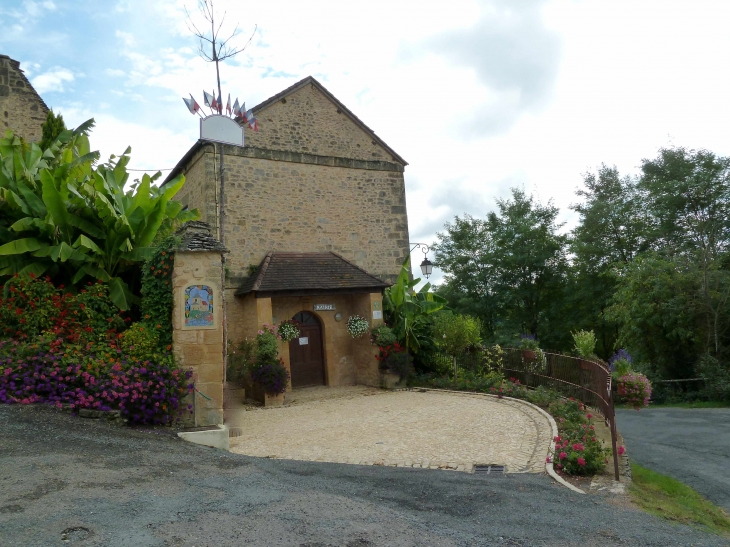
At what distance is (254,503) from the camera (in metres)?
4.78

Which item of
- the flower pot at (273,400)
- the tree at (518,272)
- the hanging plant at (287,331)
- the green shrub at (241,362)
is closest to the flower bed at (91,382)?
the flower pot at (273,400)

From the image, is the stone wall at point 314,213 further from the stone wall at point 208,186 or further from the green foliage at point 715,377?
the green foliage at point 715,377

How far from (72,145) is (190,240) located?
14.0 ft

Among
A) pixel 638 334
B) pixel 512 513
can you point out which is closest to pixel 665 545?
pixel 512 513

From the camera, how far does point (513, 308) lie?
1099 inches

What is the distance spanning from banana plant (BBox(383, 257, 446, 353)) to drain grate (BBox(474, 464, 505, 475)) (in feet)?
23.4

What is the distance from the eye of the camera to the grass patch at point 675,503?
5.66m

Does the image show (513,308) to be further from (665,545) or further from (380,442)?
(665,545)

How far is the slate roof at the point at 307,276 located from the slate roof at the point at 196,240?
4.14 meters

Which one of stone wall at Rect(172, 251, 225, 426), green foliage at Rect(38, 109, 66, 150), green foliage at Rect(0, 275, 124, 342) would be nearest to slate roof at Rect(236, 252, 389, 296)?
green foliage at Rect(0, 275, 124, 342)

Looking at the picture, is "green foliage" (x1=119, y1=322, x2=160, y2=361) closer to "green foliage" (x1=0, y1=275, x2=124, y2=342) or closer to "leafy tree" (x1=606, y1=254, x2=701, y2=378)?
"green foliage" (x1=0, y1=275, x2=124, y2=342)

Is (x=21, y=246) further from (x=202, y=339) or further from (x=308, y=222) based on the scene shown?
(x=308, y=222)

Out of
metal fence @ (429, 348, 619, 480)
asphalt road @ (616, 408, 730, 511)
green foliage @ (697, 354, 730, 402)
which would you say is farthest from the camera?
green foliage @ (697, 354, 730, 402)

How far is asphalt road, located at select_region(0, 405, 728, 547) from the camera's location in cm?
402
